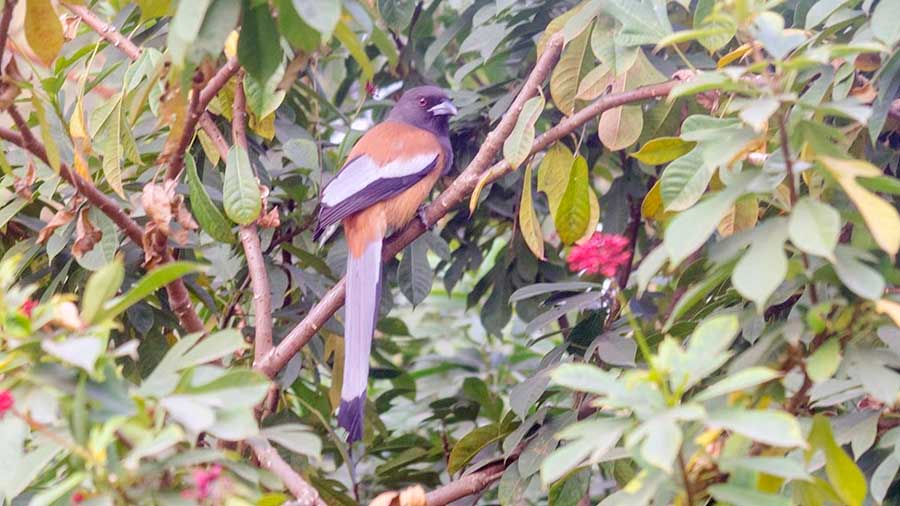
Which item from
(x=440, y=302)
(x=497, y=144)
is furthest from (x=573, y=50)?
(x=440, y=302)

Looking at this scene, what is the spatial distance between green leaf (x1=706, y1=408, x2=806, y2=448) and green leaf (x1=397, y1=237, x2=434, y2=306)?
1957 mm

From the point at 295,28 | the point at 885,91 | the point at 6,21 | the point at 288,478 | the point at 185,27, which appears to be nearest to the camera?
the point at 185,27

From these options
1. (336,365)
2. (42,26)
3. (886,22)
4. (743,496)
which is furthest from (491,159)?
(743,496)

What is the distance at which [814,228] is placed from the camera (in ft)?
5.19

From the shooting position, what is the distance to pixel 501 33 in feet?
11.3

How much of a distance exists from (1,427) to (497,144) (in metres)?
1.53

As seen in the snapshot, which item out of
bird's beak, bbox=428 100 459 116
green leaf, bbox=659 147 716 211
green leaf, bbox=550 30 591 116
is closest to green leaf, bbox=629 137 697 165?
green leaf, bbox=659 147 716 211

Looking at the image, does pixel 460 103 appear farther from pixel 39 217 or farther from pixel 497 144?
pixel 39 217

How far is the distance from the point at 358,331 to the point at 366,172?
3.52 feet

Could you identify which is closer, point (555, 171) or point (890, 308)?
point (890, 308)

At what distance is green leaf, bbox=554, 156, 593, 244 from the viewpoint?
9.04 ft

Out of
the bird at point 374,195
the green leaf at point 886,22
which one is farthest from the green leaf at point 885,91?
the bird at point 374,195

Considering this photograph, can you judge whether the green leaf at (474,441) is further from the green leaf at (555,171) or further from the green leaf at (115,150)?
the green leaf at (115,150)

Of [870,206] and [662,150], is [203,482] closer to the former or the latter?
[870,206]
